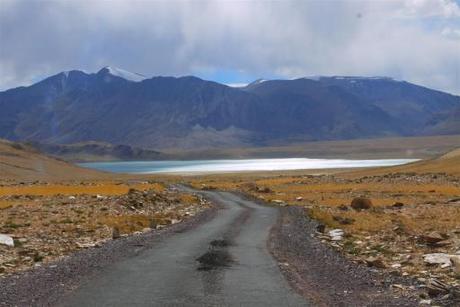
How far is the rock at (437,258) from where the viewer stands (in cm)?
1734

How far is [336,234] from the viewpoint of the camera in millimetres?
26516

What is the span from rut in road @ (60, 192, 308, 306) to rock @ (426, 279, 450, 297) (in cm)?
295

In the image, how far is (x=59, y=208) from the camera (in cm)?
4059

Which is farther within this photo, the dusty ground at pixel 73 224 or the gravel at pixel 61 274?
the dusty ground at pixel 73 224

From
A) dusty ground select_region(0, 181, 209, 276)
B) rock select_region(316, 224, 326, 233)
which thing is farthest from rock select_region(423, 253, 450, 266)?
dusty ground select_region(0, 181, 209, 276)

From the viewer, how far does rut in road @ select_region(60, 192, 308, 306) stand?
13531 millimetres

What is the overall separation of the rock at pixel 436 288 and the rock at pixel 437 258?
328 cm

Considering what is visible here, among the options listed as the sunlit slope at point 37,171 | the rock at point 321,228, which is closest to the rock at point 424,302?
the rock at point 321,228

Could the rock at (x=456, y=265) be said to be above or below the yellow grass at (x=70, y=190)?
below

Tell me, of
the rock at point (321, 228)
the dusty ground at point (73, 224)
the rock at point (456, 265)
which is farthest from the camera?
the rock at point (321, 228)

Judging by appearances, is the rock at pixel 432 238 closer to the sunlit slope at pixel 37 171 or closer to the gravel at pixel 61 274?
the gravel at pixel 61 274

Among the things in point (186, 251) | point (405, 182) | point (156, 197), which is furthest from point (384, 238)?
point (405, 182)

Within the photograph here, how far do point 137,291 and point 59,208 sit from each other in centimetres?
2779

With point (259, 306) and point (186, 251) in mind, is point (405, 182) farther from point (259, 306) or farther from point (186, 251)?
point (259, 306)
